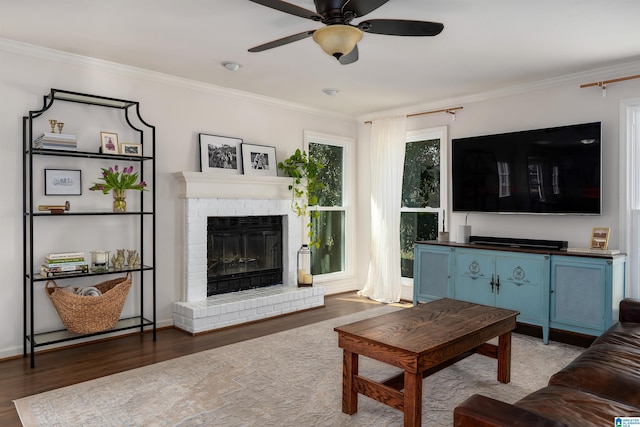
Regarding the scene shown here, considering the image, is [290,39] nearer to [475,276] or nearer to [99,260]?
[99,260]

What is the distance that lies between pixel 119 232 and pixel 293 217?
204 cm

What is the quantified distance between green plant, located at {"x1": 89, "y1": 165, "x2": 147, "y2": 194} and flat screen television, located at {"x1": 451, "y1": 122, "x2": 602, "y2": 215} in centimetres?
346

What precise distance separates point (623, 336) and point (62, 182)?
4337mm

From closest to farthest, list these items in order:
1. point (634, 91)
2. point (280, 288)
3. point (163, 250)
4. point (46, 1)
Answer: point (46, 1) < point (634, 91) < point (163, 250) < point (280, 288)

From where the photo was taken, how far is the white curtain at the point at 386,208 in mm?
5625

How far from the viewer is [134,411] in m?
2.62

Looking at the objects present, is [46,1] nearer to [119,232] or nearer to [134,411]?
[119,232]

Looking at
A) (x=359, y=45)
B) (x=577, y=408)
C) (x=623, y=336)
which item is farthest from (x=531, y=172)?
(x=577, y=408)

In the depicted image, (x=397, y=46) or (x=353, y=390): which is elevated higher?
(x=397, y=46)

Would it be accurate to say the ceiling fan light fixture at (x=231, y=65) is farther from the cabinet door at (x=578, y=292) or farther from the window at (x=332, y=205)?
the cabinet door at (x=578, y=292)

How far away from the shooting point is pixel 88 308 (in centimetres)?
356

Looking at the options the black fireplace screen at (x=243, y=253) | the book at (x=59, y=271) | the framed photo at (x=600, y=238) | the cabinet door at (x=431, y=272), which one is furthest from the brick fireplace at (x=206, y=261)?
the framed photo at (x=600, y=238)

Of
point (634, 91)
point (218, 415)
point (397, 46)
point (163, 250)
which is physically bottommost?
point (218, 415)

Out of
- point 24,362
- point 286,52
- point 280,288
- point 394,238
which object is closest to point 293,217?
point 280,288
